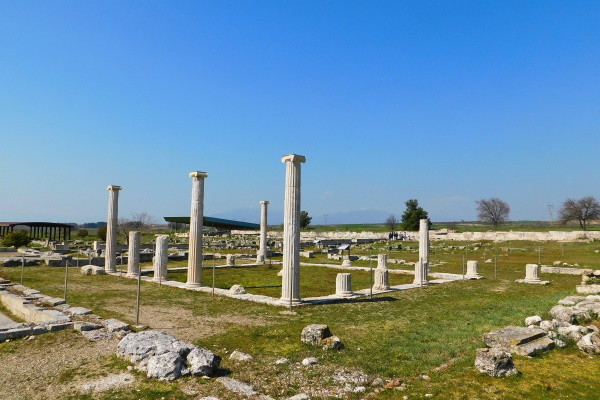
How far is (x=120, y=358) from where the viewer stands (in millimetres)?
8383

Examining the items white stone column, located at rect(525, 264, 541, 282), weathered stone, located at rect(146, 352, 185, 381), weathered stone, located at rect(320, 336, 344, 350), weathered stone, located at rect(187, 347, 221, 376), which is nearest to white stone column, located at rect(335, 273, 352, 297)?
weathered stone, located at rect(320, 336, 344, 350)

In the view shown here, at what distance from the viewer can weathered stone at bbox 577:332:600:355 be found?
884 centimetres

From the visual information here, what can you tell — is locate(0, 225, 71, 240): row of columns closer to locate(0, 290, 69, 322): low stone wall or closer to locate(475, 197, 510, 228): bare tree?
locate(0, 290, 69, 322): low stone wall

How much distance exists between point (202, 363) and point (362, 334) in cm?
481

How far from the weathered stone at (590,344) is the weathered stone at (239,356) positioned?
7082 millimetres

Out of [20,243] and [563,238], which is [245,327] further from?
[563,238]

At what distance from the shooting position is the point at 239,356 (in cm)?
848

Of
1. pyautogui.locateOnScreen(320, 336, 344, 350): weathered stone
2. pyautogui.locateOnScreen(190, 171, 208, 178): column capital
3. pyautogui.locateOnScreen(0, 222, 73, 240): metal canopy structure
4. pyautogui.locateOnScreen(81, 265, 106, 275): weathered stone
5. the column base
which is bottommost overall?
pyautogui.locateOnScreen(81, 265, 106, 275): weathered stone

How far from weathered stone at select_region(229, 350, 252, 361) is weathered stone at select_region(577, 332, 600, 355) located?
7.08 meters

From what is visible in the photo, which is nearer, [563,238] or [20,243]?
[20,243]

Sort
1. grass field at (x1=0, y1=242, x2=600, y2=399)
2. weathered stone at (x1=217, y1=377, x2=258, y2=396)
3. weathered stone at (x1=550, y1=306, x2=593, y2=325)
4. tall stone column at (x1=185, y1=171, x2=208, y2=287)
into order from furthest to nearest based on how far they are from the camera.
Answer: tall stone column at (x1=185, y1=171, x2=208, y2=287) < weathered stone at (x1=550, y1=306, x2=593, y2=325) < grass field at (x1=0, y1=242, x2=600, y2=399) < weathered stone at (x1=217, y1=377, x2=258, y2=396)

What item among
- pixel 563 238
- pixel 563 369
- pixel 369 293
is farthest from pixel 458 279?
pixel 563 238

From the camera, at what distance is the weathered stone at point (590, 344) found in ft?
29.0

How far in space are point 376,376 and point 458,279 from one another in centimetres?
1785
